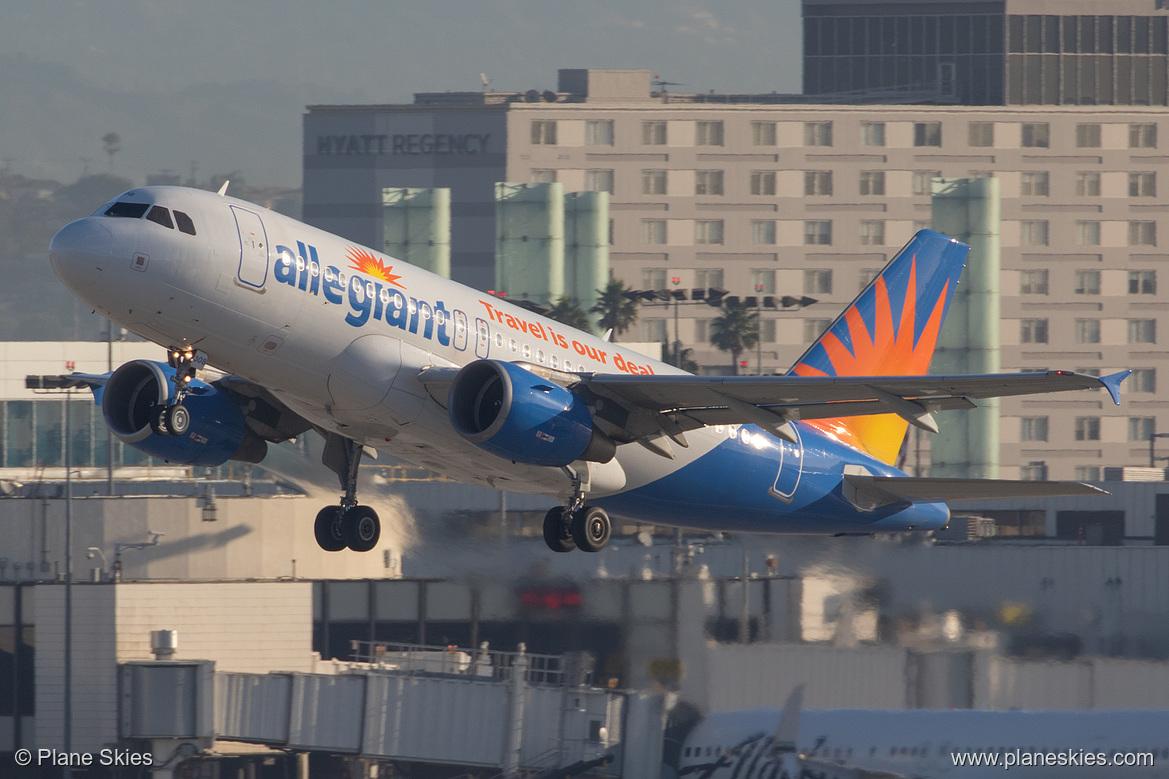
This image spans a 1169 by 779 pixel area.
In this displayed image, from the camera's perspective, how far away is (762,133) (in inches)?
5541

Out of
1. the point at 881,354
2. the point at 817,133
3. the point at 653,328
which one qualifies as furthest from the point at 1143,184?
the point at 881,354

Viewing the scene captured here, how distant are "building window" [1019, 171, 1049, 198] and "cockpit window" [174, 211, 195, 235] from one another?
413ft

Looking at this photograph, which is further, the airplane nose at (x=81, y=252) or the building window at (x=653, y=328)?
the building window at (x=653, y=328)

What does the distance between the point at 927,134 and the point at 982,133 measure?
17.2 ft

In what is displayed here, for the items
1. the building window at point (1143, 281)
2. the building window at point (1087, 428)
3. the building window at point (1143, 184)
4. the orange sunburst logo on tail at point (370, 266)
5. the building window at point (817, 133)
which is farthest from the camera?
the building window at point (1087, 428)

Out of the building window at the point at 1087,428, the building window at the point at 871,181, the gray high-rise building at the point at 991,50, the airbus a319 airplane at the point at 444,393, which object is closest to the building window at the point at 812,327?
the building window at the point at 871,181

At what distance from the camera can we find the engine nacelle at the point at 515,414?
94.8 ft

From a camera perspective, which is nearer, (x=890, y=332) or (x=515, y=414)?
(x=515, y=414)

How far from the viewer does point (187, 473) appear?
79500 millimetres

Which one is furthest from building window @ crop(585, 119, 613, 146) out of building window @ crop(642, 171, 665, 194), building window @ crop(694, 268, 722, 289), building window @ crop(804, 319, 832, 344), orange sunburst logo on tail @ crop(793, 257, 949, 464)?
orange sunburst logo on tail @ crop(793, 257, 949, 464)

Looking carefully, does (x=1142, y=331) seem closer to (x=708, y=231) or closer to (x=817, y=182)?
(x=817, y=182)

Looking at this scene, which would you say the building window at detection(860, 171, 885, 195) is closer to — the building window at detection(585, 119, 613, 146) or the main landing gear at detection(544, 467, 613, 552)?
the building window at detection(585, 119, 613, 146)

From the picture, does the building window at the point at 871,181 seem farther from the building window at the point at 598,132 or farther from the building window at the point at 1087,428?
the building window at the point at 1087,428

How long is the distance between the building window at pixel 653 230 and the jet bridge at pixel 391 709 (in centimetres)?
9709
